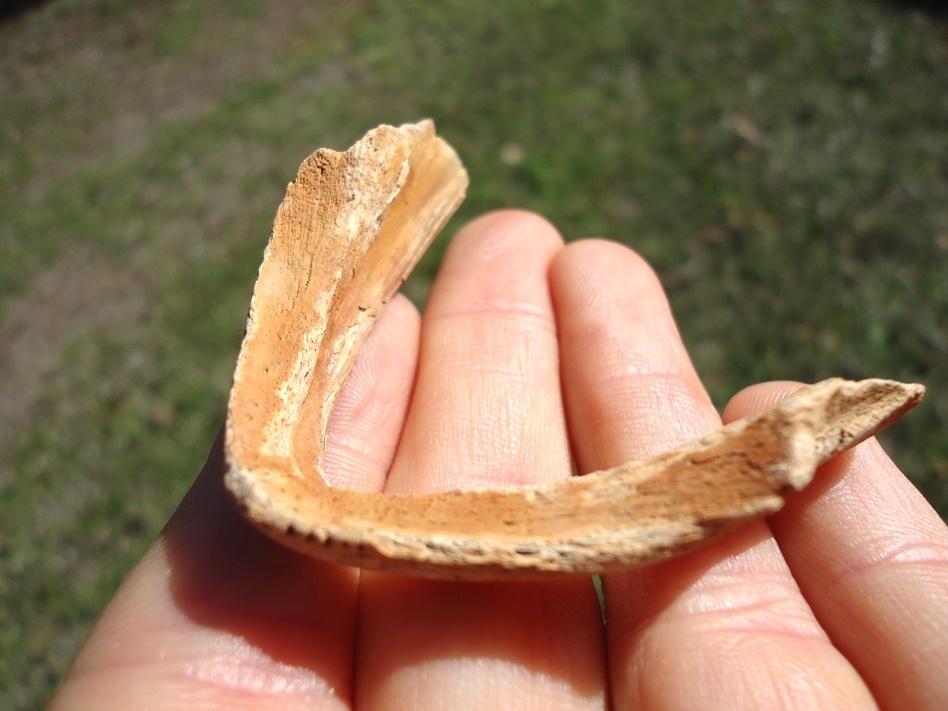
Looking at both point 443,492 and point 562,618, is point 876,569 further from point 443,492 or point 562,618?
point 443,492

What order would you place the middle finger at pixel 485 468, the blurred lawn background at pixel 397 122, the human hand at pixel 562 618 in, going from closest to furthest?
1. the human hand at pixel 562 618
2. the middle finger at pixel 485 468
3. the blurred lawn background at pixel 397 122

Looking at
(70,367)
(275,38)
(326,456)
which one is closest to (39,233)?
(70,367)

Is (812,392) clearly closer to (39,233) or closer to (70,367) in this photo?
(70,367)

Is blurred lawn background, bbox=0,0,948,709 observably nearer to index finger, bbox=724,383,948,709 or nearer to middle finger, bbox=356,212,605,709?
middle finger, bbox=356,212,605,709

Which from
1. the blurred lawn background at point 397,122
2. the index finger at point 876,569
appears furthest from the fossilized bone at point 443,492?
the blurred lawn background at point 397,122

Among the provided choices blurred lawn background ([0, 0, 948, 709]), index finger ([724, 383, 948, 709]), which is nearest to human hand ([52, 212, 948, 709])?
index finger ([724, 383, 948, 709])

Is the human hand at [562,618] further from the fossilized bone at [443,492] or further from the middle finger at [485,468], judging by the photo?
the fossilized bone at [443,492]

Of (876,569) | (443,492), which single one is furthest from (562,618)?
(876,569)
